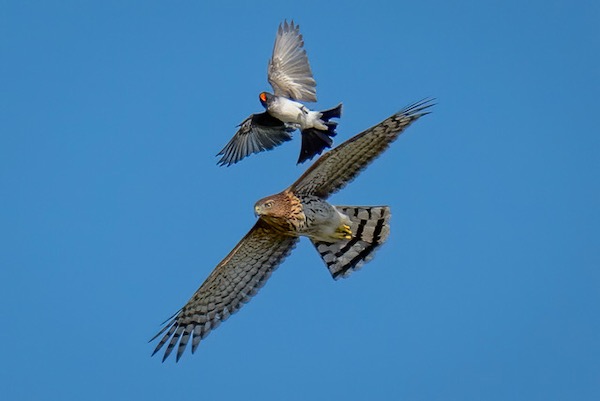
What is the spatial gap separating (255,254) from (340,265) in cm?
89

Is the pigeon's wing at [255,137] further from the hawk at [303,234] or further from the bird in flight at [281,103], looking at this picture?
the hawk at [303,234]

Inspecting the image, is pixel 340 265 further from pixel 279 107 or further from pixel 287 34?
pixel 287 34

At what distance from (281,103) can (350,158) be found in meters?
3.61

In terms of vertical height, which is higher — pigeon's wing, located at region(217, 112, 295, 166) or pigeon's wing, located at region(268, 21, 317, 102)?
pigeon's wing, located at region(268, 21, 317, 102)

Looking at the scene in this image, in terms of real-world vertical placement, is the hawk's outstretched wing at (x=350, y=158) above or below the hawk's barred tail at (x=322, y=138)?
below

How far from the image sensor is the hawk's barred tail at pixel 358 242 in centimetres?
1077

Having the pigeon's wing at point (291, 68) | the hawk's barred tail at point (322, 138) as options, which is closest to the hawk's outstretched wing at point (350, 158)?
the hawk's barred tail at point (322, 138)

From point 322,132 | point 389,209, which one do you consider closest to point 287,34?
point 322,132

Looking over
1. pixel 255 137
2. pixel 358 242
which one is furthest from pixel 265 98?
pixel 358 242

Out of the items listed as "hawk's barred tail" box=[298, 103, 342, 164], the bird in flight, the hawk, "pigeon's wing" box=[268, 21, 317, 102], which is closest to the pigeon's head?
the bird in flight

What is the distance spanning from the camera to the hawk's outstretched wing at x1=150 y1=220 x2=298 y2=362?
1090 cm

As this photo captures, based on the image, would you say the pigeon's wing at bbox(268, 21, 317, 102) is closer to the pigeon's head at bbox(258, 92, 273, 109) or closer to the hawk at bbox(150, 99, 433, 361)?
the pigeon's head at bbox(258, 92, 273, 109)

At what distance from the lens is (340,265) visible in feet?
36.1

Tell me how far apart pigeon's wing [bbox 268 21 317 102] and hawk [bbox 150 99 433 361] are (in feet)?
11.8
